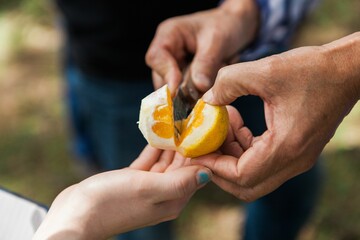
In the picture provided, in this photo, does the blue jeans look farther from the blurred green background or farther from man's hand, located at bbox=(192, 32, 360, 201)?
man's hand, located at bbox=(192, 32, 360, 201)

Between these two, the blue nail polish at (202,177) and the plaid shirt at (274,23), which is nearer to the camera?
the blue nail polish at (202,177)

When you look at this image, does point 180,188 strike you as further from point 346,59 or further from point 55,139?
point 55,139

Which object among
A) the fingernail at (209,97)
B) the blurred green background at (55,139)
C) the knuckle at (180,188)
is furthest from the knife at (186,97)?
the blurred green background at (55,139)

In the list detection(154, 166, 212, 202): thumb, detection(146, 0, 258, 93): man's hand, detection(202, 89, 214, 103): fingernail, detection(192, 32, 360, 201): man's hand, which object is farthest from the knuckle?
detection(146, 0, 258, 93): man's hand

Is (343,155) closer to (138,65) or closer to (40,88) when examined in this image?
(138,65)

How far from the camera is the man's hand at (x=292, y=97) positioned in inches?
46.5

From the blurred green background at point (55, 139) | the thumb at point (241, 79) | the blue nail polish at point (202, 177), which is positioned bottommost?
the blurred green background at point (55, 139)

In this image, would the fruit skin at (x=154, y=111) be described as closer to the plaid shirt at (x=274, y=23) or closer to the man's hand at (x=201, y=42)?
the man's hand at (x=201, y=42)

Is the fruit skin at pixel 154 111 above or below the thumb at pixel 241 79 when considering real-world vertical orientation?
below

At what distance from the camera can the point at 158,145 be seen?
1345 mm

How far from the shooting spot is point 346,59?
119cm

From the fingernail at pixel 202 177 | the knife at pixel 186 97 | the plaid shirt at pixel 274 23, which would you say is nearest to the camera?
the fingernail at pixel 202 177

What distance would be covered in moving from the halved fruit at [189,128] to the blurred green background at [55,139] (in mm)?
1226

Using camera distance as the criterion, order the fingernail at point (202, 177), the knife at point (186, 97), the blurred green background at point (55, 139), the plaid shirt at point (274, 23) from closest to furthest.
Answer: the fingernail at point (202, 177)
the knife at point (186, 97)
the plaid shirt at point (274, 23)
the blurred green background at point (55, 139)
